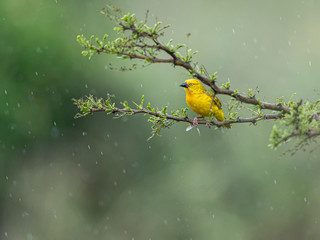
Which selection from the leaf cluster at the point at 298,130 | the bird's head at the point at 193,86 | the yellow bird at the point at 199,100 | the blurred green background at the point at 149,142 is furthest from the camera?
the blurred green background at the point at 149,142

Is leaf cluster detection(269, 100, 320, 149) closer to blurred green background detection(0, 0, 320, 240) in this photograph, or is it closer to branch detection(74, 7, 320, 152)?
branch detection(74, 7, 320, 152)

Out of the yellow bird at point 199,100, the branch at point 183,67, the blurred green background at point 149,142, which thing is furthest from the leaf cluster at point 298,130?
the blurred green background at point 149,142

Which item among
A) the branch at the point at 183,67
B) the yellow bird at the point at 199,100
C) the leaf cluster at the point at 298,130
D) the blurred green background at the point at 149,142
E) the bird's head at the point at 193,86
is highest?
the blurred green background at the point at 149,142

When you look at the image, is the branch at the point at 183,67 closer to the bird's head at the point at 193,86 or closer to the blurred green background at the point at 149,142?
the bird's head at the point at 193,86

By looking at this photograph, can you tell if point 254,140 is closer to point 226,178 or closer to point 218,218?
point 226,178

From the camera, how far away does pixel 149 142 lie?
12.1 m

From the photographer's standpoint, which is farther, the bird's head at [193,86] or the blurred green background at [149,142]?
the blurred green background at [149,142]

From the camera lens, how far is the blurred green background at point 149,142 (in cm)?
1059

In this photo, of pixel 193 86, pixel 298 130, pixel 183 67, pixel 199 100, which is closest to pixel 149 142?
pixel 193 86

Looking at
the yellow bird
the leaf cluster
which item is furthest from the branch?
the yellow bird

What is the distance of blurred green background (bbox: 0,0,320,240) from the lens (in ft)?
34.8

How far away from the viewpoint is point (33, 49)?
404 inches

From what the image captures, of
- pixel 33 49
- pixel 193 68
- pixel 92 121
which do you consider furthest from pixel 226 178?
pixel 193 68

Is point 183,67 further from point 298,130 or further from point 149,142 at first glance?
point 149,142
